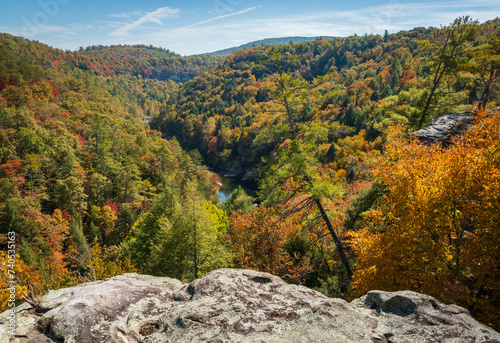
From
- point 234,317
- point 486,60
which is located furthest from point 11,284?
point 486,60

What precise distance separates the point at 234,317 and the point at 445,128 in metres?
22.1

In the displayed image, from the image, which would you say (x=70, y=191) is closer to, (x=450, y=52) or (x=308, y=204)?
(x=308, y=204)

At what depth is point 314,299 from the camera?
5.89 metres

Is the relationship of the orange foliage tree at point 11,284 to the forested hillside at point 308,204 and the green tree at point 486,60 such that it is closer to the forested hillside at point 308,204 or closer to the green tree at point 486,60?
A: the forested hillside at point 308,204

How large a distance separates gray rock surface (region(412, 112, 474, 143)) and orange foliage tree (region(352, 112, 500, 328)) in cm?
945

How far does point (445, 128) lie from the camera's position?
19.4 meters

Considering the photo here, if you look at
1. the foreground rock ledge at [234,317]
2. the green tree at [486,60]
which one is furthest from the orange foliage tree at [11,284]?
the green tree at [486,60]

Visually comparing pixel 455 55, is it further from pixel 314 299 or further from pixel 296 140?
pixel 314 299

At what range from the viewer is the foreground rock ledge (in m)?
4.70

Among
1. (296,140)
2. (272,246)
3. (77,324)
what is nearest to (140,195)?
(272,246)

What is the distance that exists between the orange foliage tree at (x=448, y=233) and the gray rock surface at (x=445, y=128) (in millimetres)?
9453

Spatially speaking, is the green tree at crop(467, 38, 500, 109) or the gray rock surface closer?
the gray rock surface

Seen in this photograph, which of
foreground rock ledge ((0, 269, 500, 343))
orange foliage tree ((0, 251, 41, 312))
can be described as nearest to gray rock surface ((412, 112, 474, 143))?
foreground rock ledge ((0, 269, 500, 343))

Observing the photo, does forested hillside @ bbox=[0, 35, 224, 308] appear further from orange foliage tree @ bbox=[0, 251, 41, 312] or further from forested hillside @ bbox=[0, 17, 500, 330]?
orange foliage tree @ bbox=[0, 251, 41, 312]
